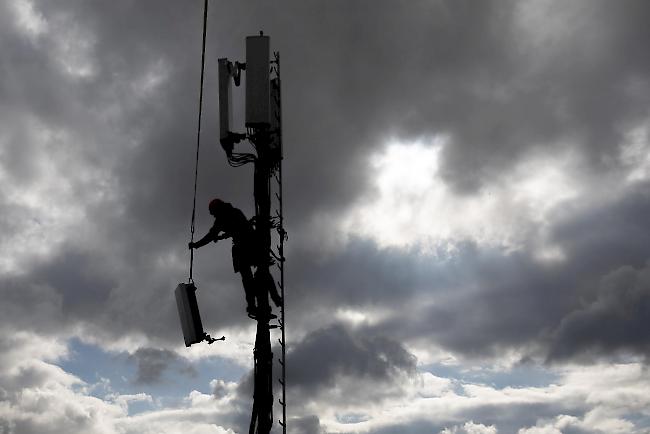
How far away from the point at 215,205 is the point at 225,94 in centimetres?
356

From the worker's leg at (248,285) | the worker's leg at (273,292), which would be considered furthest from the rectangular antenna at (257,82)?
the worker's leg at (273,292)

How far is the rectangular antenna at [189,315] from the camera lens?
71.7 ft

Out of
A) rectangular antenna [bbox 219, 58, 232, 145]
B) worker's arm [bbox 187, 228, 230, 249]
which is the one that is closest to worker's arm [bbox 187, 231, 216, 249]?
worker's arm [bbox 187, 228, 230, 249]

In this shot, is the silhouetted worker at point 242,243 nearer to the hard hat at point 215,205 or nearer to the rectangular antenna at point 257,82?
the hard hat at point 215,205

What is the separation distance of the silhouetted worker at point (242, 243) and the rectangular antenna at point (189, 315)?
1.72m

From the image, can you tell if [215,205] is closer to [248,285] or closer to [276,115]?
[248,285]

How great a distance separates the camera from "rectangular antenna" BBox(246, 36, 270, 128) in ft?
70.9

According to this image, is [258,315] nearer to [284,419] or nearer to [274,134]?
[284,419]

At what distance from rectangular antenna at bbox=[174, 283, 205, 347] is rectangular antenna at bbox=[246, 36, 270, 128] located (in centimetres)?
548

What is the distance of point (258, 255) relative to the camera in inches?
851

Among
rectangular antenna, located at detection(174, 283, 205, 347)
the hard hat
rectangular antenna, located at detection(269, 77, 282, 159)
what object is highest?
rectangular antenna, located at detection(269, 77, 282, 159)

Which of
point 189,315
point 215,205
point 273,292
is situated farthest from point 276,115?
point 189,315

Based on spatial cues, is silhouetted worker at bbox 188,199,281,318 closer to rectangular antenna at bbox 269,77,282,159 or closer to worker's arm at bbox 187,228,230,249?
worker's arm at bbox 187,228,230,249

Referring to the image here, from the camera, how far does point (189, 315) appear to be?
72.2 ft
